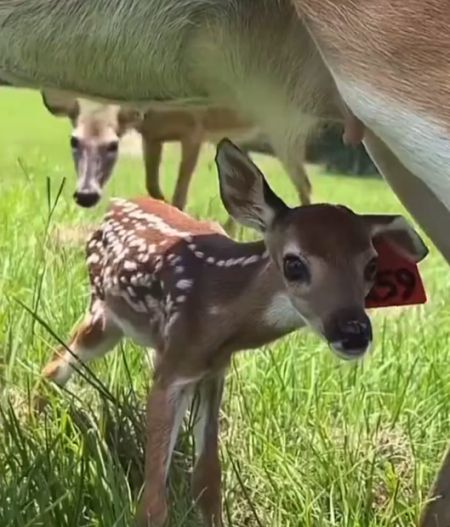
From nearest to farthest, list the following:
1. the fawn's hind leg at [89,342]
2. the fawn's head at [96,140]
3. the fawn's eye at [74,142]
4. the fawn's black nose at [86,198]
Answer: the fawn's hind leg at [89,342] < the fawn's black nose at [86,198] < the fawn's head at [96,140] < the fawn's eye at [74,142]

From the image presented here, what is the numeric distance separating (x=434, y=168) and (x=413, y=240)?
1.52ft

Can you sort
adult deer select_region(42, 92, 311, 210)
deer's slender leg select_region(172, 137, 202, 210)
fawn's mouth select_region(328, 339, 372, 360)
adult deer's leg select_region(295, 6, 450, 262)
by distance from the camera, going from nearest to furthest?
adult deer's leg select_region(295, 6, 450, 262), fawn's mouth select_region(328, 339, 372, 360), adult deer select_region(42, 92, 311, 210), deer's slender leg select_region(172, 137, 202, 210)

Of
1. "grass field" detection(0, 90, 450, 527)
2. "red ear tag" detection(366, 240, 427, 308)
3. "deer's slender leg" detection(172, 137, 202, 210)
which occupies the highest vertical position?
"red ear tag" detection(366, 240, 427, 308)

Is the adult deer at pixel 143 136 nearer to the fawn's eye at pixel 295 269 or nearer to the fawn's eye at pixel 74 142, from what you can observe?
the fawn's eye at pixel 74 142

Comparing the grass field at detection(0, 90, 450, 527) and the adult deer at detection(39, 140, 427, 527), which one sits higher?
the adult deer at detection(39, 140, 427, 527)

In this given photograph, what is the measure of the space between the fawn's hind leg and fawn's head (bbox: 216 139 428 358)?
0.54 metres

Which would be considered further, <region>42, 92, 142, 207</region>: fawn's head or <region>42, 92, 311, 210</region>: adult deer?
<region>42, 92, 142, 207</region>: fawn's head

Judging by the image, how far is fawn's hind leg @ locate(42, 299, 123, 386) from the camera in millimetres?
2975

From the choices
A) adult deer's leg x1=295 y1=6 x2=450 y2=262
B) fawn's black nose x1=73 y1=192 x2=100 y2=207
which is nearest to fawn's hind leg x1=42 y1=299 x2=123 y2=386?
adult deer's leg x1=295 y1=6 x2=450 y2=262

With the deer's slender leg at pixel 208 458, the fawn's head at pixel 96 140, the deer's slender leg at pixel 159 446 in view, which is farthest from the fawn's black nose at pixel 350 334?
the fawn's head at pixel 96 140

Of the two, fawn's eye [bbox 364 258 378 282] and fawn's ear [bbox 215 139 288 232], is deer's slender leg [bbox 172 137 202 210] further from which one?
fawn's eye [bbox 364 258 378 282]

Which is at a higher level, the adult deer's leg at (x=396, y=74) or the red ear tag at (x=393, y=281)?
the adult deer's leg at (x=396, y=74)

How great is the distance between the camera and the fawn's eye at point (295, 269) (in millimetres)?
2371

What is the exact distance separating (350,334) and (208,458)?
1.84ft
